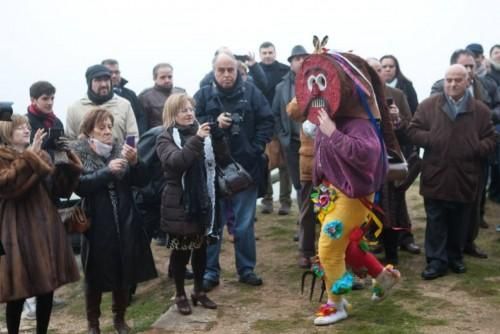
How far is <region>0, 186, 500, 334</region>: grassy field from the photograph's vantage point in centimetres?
503

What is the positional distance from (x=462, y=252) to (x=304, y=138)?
6.30ft

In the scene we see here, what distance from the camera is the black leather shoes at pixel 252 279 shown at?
6.20 m

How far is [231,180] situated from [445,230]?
7.15ft

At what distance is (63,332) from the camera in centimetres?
560

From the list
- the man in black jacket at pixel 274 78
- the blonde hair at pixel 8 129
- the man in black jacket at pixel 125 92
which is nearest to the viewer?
the blonde hair at pixel 8 129

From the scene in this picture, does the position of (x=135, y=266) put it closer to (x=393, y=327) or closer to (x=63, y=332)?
(x=63, y=332)

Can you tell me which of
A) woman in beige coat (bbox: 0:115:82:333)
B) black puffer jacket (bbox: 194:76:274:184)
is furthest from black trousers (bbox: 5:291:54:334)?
black puffer jacket (bbox: 194:76:274:184)

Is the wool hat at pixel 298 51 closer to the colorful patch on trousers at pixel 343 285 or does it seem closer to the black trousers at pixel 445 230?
the black trousers at pixel 445 230

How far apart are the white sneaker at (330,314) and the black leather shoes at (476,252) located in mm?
2262

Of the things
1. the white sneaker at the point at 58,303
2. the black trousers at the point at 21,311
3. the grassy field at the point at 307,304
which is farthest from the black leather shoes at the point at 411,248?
the black trousers at the point at 21,311

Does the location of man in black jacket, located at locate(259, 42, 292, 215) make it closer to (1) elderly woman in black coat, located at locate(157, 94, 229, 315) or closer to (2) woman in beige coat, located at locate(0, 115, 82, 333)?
(1) elderly woman in black coat, located at locate(157, 94, 229, 315)

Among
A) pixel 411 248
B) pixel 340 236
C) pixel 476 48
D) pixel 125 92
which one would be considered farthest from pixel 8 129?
pixel 476 48

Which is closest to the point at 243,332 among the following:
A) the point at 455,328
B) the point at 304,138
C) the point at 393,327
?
the point at 393,327

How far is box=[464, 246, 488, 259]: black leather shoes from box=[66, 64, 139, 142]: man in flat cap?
11.5ft
